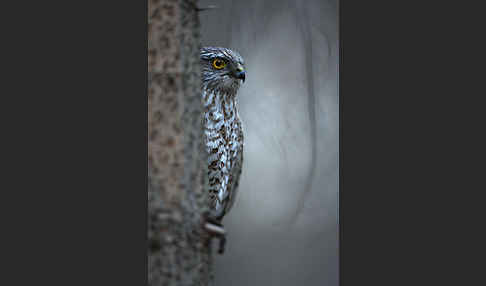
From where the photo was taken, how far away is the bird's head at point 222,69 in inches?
117

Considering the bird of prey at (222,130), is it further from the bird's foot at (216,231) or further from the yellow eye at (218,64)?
the bird's foot at (216,231)

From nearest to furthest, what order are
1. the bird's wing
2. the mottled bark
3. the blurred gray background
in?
the mottled bark → the blurred gray background → the bird's wing

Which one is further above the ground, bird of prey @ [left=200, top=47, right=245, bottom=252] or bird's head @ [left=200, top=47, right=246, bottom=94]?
bird's head @ [left=200, top=47, right=246, bottom=94]

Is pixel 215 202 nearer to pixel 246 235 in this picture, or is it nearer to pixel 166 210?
pixel 246 235

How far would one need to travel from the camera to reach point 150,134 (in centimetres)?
239

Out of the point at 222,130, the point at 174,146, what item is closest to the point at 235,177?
the point at 222,130

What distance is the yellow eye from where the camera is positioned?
2.99m

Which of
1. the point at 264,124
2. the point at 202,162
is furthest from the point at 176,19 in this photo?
the point at 264,124

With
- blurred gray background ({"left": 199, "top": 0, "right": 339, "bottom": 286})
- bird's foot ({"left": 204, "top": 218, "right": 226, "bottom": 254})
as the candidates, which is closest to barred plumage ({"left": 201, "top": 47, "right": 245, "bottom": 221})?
blurred gray background ({"left": 199, "top": 0, "right": 339, "bottom": 286})

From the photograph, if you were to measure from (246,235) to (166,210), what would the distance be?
81 centimetres

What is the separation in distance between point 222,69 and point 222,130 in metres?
0.44

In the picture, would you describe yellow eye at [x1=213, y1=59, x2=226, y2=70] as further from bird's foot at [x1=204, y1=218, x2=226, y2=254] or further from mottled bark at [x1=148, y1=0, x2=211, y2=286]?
bird's foot at [x1=204, y1=218, x2=226, y2=254]

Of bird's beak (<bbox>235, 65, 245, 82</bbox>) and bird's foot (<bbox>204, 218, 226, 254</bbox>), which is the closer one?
bird's foot (<bbox>204, 218, 226, 254</bbox>)

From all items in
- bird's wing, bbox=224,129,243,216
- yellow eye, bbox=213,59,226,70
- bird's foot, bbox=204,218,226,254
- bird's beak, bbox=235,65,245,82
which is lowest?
bird's foot, bbox=204,218,226,254
